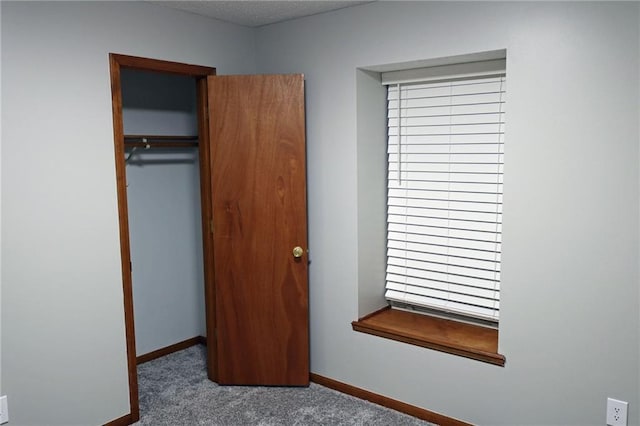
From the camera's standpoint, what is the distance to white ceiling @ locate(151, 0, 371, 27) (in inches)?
111

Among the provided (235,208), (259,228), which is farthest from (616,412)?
(235,208)

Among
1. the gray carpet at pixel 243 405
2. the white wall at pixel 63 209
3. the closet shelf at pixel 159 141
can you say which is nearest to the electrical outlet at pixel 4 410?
the white wall at pixel 63 209

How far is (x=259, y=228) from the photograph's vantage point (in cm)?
313

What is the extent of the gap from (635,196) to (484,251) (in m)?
0.85

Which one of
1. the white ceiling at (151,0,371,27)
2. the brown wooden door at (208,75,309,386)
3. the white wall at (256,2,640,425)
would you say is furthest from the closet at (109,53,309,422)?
the white wall at (256,2,640,425)

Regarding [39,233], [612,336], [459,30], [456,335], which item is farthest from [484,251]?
[39,233]

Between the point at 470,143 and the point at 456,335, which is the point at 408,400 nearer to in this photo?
the point at 456,335

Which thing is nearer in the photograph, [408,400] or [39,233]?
[39,233]

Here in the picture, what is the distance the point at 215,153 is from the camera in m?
3.11

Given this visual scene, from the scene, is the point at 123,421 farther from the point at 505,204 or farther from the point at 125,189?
the point at 505,204

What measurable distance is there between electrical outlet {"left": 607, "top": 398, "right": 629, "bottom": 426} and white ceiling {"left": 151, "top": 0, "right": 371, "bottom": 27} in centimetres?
216

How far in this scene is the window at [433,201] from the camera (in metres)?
2.77

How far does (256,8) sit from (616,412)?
8.32 ft

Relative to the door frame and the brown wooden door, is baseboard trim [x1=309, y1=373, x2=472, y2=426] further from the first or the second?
the door frame
